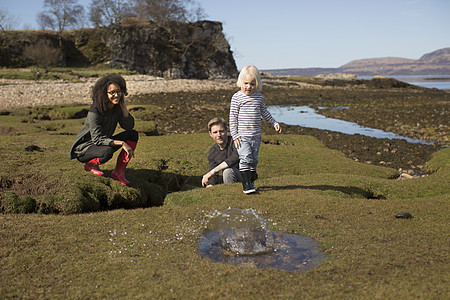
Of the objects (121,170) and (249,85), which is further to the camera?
(121,170)

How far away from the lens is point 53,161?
8781mm

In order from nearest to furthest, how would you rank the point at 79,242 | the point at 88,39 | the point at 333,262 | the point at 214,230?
the point at 333,262
the point at 79,242
the point at 214,230
the point at 88,39

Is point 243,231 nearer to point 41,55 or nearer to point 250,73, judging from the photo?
point 250,73

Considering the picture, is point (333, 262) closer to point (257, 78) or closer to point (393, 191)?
point (257, 78)

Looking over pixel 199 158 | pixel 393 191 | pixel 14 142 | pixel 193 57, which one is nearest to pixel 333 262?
pixel 393 191

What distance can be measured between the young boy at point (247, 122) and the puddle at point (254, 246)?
1273mm

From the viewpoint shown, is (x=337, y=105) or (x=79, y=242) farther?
(x=337, y=105)

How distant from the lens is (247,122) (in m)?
7.40

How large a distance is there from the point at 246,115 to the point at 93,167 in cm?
339

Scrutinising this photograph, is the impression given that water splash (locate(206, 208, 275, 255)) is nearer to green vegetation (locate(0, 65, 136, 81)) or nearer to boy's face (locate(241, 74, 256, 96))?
boy's face (locate(241, 74, 256, 96))

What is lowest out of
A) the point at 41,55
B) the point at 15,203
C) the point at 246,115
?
the point at 15,203

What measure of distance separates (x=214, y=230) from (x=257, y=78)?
3.07 meters

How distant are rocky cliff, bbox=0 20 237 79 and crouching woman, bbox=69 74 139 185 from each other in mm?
64028

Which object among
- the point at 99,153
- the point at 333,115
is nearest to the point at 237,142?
the point at 99,153
